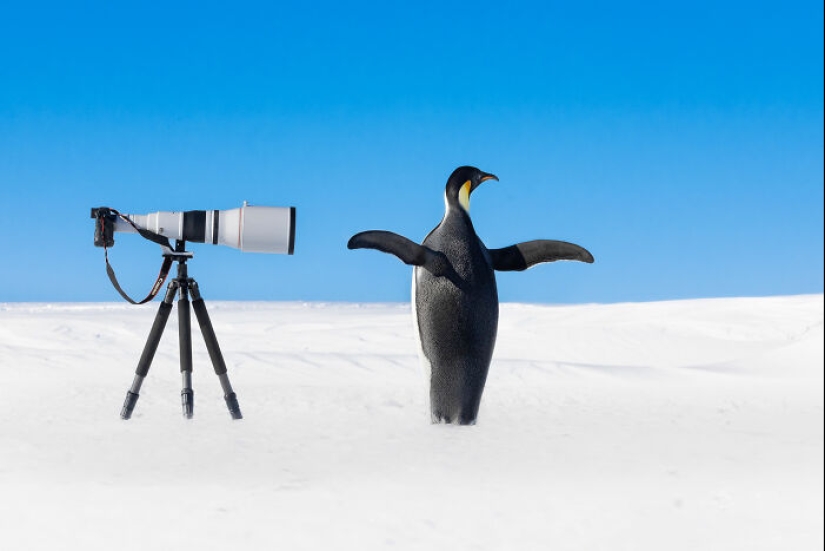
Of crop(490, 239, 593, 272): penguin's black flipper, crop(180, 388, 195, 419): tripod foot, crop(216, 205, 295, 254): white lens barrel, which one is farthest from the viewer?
crop(490, 239, 593, 272): penguin's black flipper

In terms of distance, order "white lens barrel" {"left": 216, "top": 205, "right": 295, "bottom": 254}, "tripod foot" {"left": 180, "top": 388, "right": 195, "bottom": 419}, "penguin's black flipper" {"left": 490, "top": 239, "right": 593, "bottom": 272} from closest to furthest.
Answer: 1. "white lens barrel" {"left": 216, "top": 205, "right": 295, "bottom": 254}
2. "tripod foot" {"left": 180, "top": 388, "right": 195, "bottom": 419}
3. "penguin's black flipper" {"left": 490, "top": 239, "right": 593, "bottom": 272}

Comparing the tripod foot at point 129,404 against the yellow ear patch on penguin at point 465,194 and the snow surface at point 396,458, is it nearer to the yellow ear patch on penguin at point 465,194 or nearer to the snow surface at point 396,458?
the snow surface at point 396,458

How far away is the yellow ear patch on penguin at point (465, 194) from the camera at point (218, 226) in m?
0.87

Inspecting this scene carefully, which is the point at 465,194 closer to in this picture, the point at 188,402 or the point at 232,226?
the point at 232,226

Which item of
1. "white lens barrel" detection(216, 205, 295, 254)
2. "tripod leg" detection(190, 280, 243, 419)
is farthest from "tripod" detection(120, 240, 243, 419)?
"white lens barrel" detection(216, 205, 295, 254)

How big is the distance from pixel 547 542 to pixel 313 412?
243 centimetres

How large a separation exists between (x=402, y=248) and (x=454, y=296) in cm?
35

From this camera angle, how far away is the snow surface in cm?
252

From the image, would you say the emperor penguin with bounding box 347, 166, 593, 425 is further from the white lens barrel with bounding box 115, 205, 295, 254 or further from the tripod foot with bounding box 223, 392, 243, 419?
the tripod foot with bounding box 223, 392, 243, 419

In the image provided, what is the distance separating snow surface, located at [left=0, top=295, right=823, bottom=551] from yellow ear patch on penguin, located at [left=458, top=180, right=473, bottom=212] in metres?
1.14

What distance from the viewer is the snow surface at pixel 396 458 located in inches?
99.2

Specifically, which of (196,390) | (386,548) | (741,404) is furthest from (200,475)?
(741,404)

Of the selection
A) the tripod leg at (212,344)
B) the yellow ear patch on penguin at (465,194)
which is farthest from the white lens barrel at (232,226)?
the yellow ear patch on penguin at (465,194)

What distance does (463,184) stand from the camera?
4266mm
